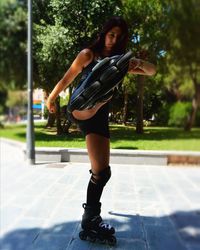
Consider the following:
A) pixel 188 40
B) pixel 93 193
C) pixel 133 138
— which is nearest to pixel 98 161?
pixel 93 193

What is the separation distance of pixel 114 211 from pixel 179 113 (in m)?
2.27

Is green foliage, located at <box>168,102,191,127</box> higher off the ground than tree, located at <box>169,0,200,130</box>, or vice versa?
tree, located at <box>169,0,200,130</box>

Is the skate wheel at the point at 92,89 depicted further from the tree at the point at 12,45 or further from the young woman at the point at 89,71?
the tree at the point at 12,45

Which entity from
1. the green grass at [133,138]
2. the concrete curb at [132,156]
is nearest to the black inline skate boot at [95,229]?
the concrete curb at [132,156]

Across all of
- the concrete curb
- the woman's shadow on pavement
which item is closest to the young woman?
the concrete curb

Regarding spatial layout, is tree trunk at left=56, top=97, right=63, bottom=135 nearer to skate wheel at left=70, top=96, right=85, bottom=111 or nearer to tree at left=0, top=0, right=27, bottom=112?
skate wheel at left=70, top=96, right=85, bottom=111

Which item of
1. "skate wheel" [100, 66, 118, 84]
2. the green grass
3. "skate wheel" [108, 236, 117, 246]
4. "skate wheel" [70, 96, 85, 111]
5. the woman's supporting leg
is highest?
"skate wheel" [100, 66, 118, 84]

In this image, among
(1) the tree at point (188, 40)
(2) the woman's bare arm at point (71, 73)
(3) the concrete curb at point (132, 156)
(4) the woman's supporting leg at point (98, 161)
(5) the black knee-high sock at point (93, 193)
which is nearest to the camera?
(1) the tree at point (188, 40)

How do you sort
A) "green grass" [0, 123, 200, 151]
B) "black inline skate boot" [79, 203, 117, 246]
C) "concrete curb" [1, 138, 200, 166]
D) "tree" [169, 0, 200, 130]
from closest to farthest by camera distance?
"tree" [169, 0, 200, 130] < "green grass" [0, 123, 200, 151] < "concrete curb" [1, 138, 200, 166] < "black inline skate boot" [79, 203, 117, 246]

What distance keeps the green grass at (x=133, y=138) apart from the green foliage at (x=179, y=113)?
25 mm

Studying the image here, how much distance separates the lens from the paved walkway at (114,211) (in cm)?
273

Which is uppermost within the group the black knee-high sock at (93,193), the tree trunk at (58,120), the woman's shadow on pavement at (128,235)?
the tree trunk at (58,120)

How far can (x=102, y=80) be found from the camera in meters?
1.52

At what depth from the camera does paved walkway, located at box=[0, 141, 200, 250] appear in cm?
273
